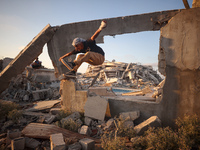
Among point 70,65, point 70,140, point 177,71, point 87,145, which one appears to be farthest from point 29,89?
point 177,71

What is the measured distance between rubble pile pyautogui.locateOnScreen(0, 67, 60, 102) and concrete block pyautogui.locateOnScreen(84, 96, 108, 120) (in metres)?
4.84

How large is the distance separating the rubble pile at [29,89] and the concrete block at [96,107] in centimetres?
484

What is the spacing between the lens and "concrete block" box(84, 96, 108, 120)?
3.47 m

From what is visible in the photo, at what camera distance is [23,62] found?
5.43 metres

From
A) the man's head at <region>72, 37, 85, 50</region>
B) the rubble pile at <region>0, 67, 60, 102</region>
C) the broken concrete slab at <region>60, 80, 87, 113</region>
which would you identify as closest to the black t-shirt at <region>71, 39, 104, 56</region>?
the man's head at <region>72, 37, 85, 50</region>

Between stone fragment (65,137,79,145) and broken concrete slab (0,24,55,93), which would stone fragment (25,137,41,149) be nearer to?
stone fragment (65,137,79,145)

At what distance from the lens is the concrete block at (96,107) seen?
347 centimetres

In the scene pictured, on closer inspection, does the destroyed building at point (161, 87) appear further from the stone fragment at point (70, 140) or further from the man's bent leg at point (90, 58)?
the man's bent leg at point (90, 58)

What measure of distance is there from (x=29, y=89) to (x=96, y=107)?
730 centimetres

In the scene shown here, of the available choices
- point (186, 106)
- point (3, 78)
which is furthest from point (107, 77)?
point (186, 106)

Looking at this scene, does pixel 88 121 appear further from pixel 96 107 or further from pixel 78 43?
pixel 78 43

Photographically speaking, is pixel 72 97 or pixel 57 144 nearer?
pixel 57 144

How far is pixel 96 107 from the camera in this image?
3.55 meters

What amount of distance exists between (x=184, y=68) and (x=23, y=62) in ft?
21.4
